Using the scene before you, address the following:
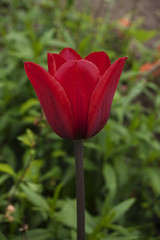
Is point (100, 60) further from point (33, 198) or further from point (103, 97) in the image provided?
point (33, 198)

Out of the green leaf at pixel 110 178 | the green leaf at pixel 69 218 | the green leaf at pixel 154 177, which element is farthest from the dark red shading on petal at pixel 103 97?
the green leaf at pixel 154 177

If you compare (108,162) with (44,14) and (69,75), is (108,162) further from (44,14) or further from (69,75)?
(44,14)

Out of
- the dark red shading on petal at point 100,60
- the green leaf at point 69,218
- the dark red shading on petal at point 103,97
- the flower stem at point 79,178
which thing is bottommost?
the green leaf at point 69,218

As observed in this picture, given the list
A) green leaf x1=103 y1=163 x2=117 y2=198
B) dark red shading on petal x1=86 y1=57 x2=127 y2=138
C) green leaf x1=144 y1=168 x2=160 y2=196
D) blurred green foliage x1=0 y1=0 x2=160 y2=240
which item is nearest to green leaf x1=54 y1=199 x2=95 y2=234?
blurred green foliage x1=0 y1=0 x2=160 y2=240

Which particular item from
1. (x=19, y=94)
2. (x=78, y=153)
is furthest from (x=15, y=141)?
(x=78, y=153)

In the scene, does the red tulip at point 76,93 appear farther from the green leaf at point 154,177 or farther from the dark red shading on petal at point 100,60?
the green leaf at point 154,177

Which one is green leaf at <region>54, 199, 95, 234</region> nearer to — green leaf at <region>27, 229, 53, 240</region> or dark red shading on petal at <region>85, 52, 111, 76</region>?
green leaf at <region>27, 229, 53, 240</region>

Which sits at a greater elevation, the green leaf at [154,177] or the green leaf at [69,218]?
the green leaf at [154,177]
